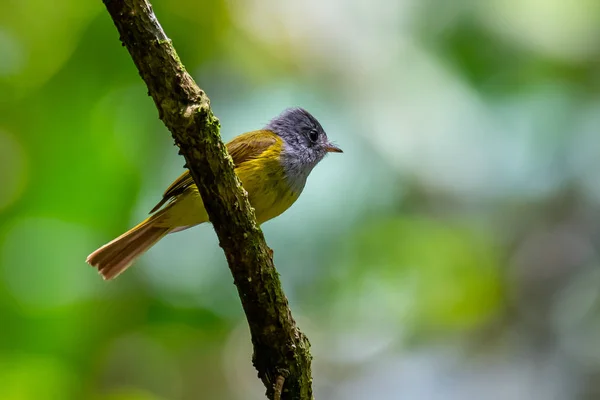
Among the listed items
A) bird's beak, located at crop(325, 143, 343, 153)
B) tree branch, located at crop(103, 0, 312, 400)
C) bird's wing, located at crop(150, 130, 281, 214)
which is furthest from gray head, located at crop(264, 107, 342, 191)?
tree branch, located at crop(103, 0, 312, 400)

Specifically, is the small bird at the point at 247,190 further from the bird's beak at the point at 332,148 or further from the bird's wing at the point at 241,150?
the bird's beak at the point at 332,148

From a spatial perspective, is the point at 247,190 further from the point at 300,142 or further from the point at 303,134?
the point at 303,134

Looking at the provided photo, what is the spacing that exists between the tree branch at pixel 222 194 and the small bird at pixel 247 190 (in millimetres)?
1192

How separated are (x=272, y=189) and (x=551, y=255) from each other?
246 centimetres

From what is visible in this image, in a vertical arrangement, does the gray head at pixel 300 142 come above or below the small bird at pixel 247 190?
above

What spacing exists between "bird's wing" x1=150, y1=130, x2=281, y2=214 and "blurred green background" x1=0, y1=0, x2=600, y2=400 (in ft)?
0.62

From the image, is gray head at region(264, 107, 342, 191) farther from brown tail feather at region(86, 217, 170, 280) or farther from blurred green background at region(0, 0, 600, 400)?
brown tail feather at region(86, 217, 170, 280)

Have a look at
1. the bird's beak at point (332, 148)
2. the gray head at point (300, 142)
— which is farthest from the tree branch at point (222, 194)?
the bird's beak at point (332, 148)

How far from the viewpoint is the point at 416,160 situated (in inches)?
187

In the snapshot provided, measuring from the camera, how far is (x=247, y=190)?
12.4 ft

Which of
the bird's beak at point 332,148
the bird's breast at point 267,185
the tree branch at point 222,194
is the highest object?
the bird's beak at point 332,148

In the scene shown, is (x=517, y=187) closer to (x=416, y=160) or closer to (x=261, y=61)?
(x=416, y=160)

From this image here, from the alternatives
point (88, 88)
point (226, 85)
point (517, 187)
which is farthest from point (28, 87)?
point (517, 187)

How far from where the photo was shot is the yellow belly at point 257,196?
12.5 feet
